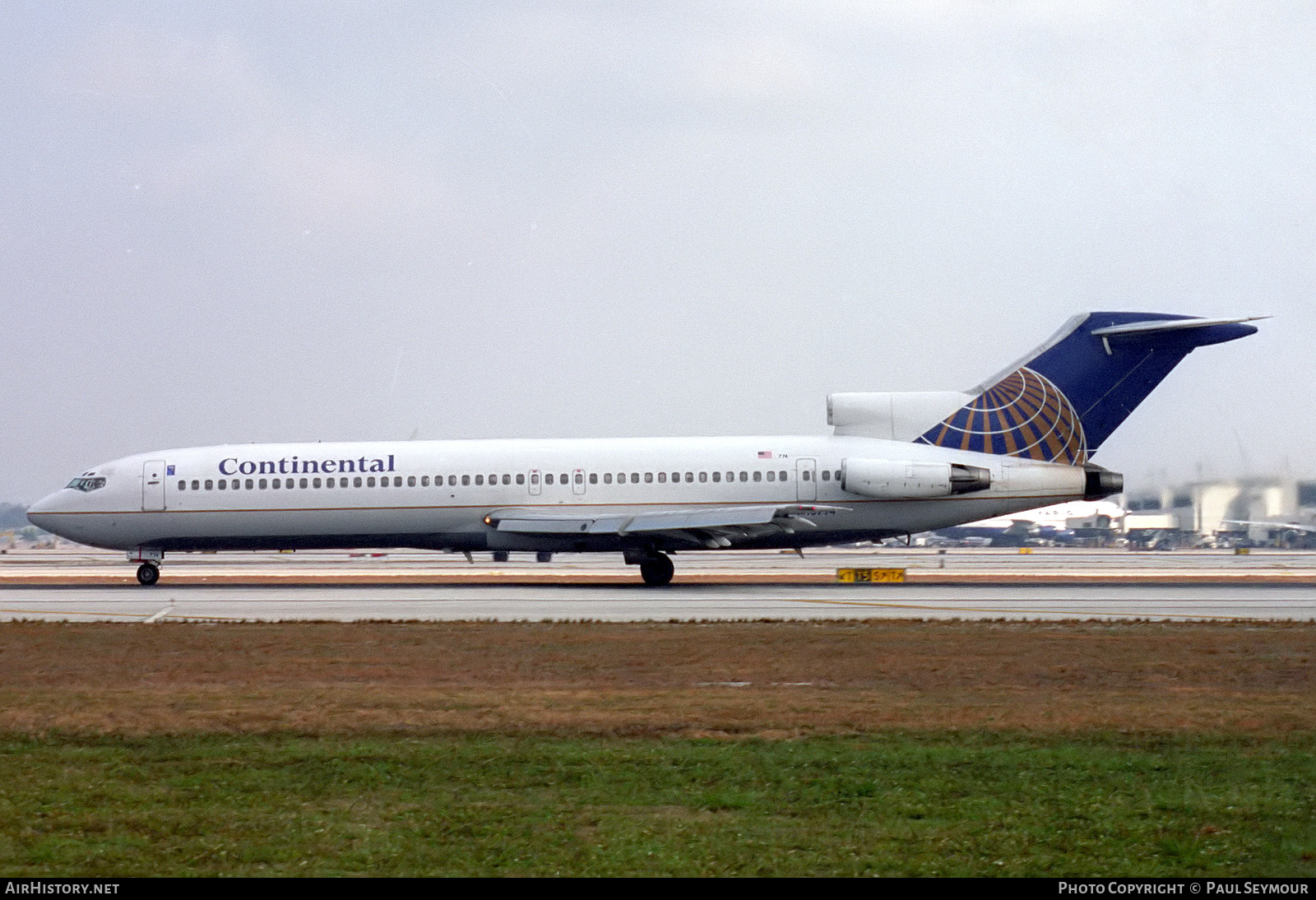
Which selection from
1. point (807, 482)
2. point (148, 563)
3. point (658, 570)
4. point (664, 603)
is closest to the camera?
point (664, 603)

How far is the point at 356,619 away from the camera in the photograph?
24688mm

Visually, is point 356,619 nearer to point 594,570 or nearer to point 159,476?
point 159,476

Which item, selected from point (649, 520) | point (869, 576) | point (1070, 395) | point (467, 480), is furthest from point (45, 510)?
point (1070, 395)

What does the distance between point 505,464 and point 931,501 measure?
1148 centimetres

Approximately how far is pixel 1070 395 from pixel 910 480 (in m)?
5.22

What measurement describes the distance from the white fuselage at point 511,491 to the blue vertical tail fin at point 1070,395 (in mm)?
579

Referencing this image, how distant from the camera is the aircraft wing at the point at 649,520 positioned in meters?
33.8

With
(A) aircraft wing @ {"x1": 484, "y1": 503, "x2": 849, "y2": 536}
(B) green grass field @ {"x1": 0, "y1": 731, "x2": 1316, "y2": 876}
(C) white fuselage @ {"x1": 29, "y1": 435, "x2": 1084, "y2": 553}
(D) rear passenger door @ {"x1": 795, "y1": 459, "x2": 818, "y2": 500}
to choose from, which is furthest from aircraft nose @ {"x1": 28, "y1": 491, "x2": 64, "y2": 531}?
(B) green grass field @ {"x1": 0, "y1": 731, "x2": 1316, "y2": 876}

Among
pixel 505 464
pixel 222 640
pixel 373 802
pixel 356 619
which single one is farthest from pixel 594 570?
pixel 373 802

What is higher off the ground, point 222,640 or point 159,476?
point 159,476

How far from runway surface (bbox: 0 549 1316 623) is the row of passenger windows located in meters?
2.78

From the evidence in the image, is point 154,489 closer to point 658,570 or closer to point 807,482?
point 658,570

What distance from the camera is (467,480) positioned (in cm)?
3581

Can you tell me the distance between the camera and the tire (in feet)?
116
